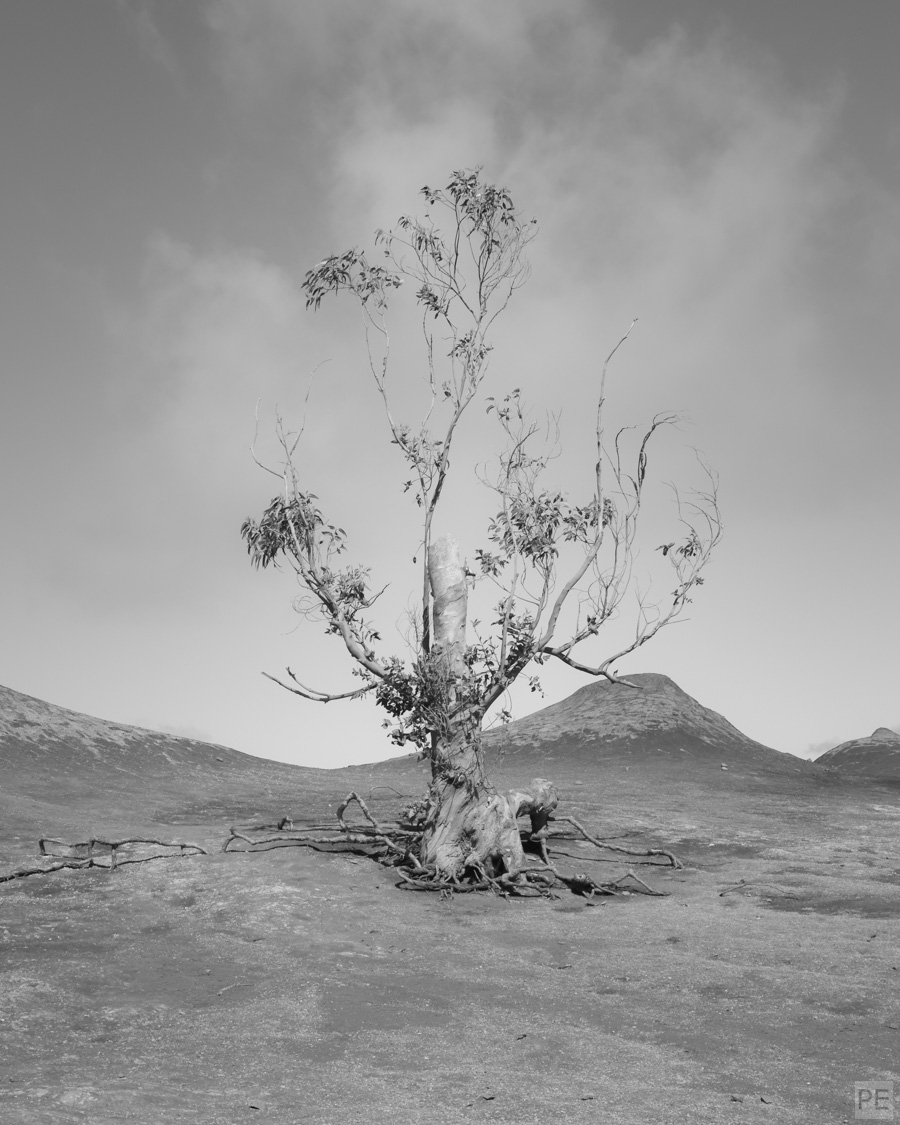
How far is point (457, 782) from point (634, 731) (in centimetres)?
1876

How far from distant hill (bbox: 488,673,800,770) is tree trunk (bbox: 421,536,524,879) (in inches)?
610

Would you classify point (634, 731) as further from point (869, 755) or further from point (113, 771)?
point (113, 771)

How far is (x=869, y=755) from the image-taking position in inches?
1523

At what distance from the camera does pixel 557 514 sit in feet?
59.4

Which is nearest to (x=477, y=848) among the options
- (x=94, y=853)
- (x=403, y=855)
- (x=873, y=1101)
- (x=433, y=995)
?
(x=403, y=855)

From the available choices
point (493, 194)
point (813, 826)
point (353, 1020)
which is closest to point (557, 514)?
point (493, 194)

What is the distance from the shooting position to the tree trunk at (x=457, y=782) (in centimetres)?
1588

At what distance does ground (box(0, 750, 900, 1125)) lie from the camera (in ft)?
23.5

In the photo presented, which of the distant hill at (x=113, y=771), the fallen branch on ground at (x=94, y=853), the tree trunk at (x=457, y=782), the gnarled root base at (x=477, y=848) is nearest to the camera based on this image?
the fallen branch on ground at (x=94, y=853)

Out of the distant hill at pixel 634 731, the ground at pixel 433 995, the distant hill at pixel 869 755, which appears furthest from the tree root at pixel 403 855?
the distant hill at pixel 869 755

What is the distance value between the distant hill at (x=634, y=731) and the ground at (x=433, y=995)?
14967 millimetres

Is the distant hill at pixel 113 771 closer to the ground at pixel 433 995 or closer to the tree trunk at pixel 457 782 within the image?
the ground at pixel 433 995

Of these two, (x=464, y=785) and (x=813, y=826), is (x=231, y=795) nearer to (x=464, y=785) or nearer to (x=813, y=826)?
(x=464, y=785)

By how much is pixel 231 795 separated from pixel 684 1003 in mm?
18323
